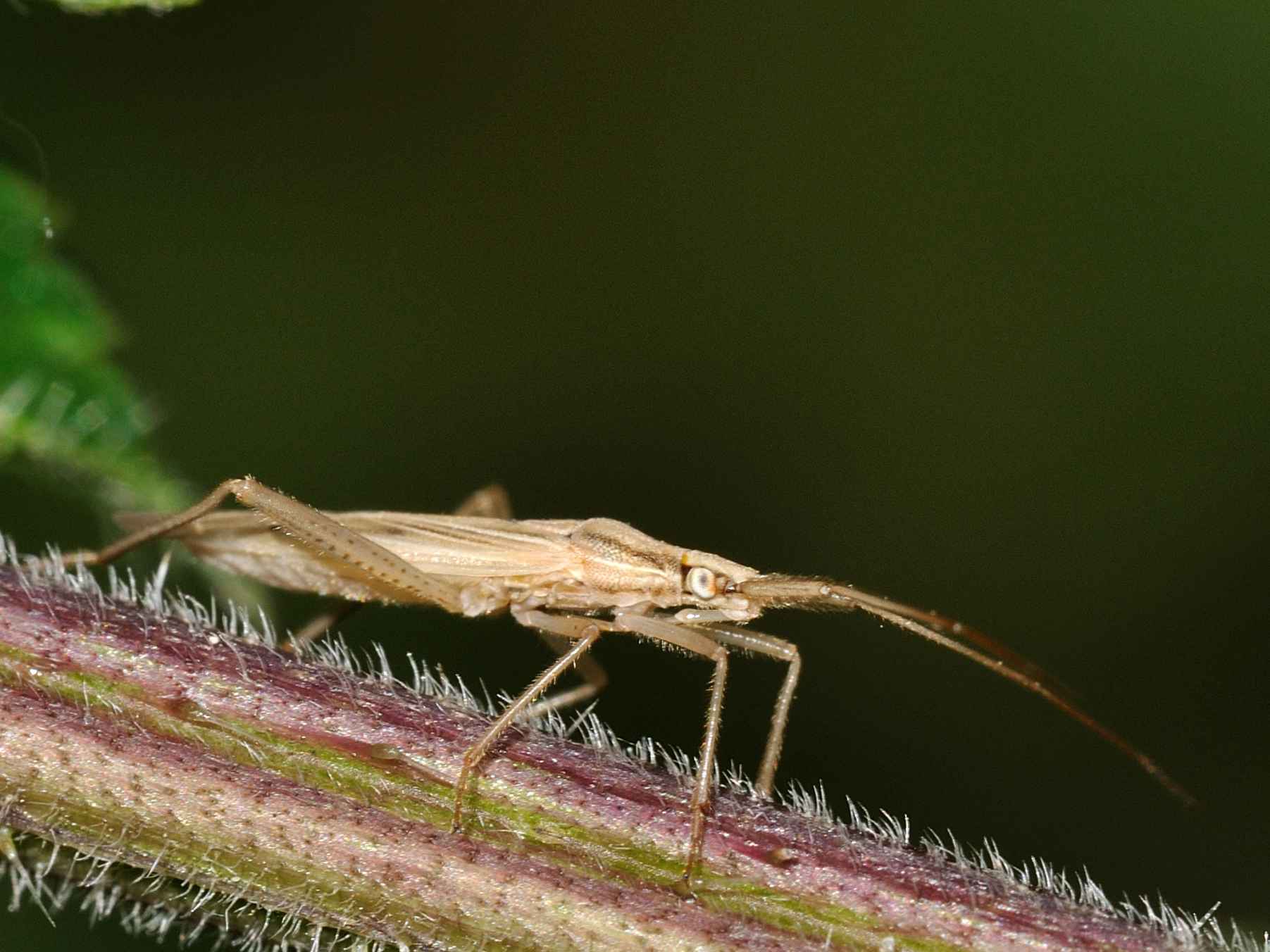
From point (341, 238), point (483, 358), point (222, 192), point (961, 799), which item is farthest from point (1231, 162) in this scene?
point (222, 192)

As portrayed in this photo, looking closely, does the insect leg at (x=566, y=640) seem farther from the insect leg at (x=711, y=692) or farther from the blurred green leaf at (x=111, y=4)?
the blurred green leaf at (x=111, y=4)

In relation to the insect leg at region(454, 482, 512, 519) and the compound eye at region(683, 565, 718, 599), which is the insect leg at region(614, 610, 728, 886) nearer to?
the compound eye at region(683, 565, 718, 599)

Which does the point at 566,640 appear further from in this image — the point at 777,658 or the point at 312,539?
the point at 312,539

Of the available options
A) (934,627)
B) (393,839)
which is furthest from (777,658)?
(393,839)

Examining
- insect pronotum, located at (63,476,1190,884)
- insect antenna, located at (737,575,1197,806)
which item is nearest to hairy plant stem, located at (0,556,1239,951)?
insect antenna, located at (737,575,1197,806)

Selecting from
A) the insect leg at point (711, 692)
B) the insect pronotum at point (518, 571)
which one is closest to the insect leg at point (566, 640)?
the insect pronotum at point (518, 571)

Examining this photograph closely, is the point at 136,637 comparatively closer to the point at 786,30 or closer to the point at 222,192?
the point at 222,192
